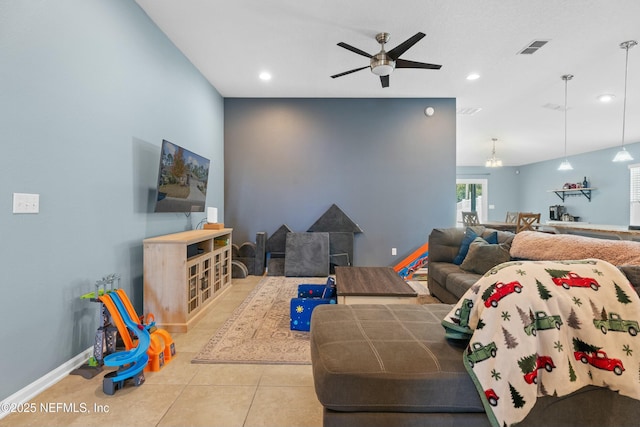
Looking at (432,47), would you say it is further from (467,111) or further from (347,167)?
(467,111)

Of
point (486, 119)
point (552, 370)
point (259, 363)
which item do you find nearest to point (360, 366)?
point (552, 370)

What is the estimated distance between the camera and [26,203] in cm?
163

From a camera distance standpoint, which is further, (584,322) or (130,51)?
(130,51)

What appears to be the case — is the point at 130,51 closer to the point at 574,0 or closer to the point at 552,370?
the point at 552,370

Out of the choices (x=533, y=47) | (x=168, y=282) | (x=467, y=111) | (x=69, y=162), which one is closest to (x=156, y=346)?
(x=168, y=282)

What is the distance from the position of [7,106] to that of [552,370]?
9.03ft

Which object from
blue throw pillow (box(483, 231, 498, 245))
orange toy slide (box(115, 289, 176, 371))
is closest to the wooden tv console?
orange toy slide (box(115, 289, 176, 371))

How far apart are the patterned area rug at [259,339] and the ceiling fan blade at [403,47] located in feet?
8.91

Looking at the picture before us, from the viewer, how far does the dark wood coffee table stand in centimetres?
234

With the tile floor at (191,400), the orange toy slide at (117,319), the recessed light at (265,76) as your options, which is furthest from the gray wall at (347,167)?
the tile floor at (191,400)

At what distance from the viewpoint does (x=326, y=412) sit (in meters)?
1.11

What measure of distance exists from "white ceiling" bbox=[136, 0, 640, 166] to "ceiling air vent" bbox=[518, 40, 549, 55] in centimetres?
6

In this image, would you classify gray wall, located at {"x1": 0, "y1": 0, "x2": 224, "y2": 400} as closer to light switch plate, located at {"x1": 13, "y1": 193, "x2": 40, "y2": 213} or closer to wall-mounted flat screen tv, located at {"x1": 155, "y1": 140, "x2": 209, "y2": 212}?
light switch plate, located at {"x1": 13, "y1": 193, "x2": 40, "y2": 213}

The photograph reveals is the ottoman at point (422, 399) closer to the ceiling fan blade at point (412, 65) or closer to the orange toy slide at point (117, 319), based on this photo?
the orange toy slide at point (117, 319)
